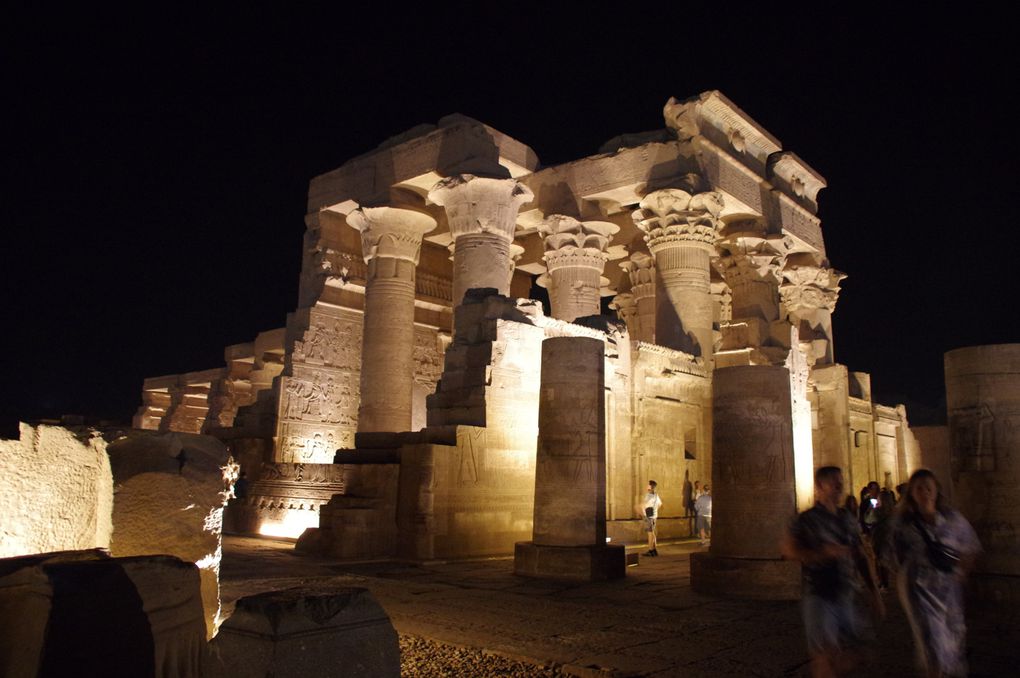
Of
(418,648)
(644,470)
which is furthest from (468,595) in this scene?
(644,470)

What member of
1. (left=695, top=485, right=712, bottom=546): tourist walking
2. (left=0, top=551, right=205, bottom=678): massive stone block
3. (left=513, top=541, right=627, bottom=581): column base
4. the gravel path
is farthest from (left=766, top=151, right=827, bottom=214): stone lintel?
(left=0, top=551, right=205, bottom=678): massive stone block

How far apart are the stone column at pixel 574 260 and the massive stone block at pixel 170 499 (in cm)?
1294

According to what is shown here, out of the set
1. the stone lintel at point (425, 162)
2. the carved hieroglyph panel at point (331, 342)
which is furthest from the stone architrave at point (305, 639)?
the carved hieroglyph panel at point (331, 342)

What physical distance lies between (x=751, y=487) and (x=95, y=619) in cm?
667

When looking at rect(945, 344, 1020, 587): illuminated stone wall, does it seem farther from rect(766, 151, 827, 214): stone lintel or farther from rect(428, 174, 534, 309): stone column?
rect(766, 151, 827, 214): stone lintel

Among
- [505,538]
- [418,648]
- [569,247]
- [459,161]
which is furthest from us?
[569,247]

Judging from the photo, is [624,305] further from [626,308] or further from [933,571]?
[933,571]

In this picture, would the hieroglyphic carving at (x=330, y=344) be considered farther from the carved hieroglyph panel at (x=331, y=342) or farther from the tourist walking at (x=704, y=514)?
the tourist walking at (x=704, y=514)

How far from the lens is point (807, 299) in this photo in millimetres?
21281

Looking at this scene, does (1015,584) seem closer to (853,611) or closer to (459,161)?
(853,611)

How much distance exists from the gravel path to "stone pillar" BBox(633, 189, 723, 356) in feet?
37.6

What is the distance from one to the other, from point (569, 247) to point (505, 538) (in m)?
7.55

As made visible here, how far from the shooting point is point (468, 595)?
7.86 m

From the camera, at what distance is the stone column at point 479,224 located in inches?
609
